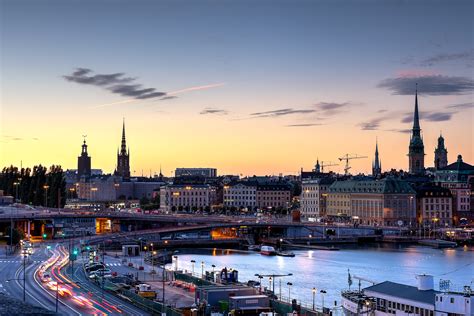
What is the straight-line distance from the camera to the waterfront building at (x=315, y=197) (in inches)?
3659

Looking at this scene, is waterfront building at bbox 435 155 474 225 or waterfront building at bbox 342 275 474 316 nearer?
waterfront building at bbox 342 275 474 316

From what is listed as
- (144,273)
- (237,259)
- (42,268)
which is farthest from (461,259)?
(42,268)

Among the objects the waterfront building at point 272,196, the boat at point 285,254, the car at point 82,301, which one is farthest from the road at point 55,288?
the waterfront building at point 272,196

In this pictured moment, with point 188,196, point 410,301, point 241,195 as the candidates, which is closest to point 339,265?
point 410,301

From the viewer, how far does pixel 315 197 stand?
309 feet

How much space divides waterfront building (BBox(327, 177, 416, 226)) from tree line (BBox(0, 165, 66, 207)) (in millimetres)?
28816

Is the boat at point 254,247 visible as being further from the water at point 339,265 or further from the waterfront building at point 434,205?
the waterfront building at point 434,205

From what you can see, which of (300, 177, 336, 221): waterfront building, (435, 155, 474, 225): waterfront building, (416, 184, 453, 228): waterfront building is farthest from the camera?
(300, 177, 336, 221): waterfront building

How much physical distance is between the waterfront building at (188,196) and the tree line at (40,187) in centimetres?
2478

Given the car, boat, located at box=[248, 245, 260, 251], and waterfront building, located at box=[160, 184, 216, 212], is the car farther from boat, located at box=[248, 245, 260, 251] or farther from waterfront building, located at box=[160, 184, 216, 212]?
waterfront building, located at box=[160, 184, 216, 212]

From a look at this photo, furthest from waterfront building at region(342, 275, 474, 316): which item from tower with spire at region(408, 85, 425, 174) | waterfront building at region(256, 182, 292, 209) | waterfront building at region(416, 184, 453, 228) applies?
tower with spire at region(408, 85, 425, 174)

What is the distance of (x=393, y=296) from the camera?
26078mm

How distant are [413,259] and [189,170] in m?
110

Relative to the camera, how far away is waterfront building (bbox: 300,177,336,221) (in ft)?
305
